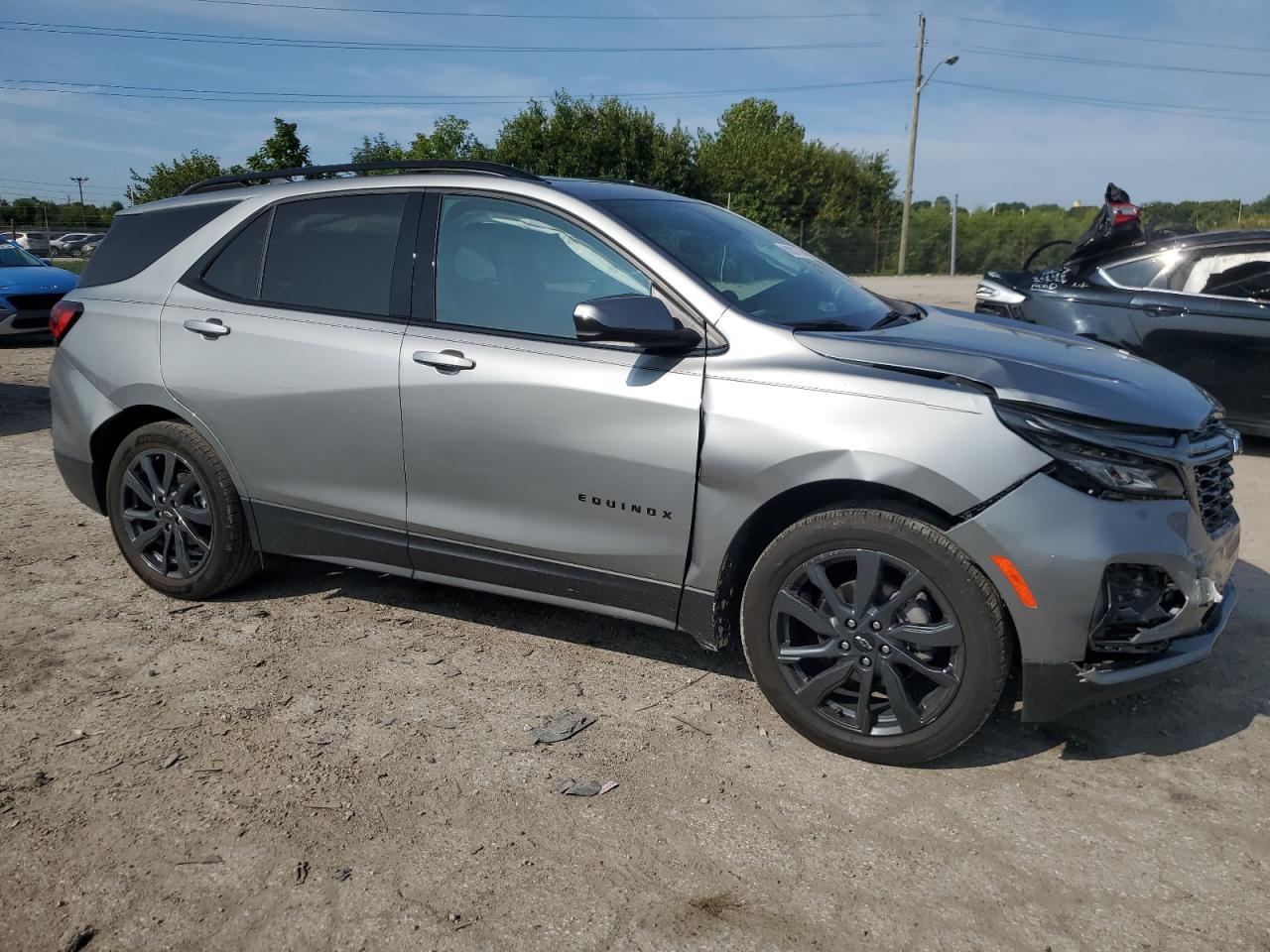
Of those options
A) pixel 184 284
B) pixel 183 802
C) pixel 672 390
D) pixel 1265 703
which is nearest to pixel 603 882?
pixel 183 802

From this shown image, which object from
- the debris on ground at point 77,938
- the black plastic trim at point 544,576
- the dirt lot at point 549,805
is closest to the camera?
the debris on ground at point 77,938

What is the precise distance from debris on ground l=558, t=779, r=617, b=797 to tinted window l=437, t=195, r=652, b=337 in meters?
1.51

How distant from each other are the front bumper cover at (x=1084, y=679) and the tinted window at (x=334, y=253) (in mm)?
2661

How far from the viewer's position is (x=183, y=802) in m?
3.06

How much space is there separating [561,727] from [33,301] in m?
12.8

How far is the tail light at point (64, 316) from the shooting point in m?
4.72

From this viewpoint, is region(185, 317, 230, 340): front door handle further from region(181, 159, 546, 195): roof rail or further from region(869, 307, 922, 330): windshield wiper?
region(869, 307, 922, 330): windshield wiper

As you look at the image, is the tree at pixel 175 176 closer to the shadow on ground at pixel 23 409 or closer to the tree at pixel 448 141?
the tree at pixel 448 141

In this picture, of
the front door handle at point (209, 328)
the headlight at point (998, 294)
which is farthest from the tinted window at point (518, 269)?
the headlight at point (998, 294)

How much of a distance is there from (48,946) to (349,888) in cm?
69

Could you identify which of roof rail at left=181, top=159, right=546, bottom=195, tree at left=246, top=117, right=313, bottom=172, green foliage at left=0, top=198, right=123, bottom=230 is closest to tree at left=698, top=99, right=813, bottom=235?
tree at left=246, top=117, right=313, bottom=172

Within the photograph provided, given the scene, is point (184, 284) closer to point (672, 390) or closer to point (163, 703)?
point (163, 703)

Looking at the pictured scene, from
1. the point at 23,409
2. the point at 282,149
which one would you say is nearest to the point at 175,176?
the point at 282,149

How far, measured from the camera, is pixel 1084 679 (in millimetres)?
3025
